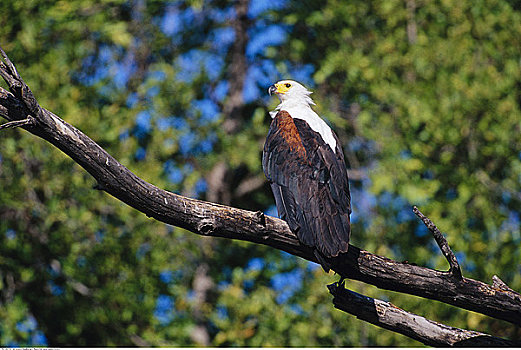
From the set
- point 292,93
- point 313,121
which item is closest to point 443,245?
point 313,121

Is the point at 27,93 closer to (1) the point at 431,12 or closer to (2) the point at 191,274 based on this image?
(2) the point at 191,274

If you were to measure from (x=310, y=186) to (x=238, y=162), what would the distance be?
5.89 m

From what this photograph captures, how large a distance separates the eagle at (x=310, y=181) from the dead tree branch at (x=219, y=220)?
9 cm

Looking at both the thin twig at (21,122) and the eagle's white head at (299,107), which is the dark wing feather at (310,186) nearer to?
the eagle's white head at (299,107)

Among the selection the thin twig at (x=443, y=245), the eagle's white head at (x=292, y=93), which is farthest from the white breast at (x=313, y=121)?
the thin twig at (x=443, y=245)

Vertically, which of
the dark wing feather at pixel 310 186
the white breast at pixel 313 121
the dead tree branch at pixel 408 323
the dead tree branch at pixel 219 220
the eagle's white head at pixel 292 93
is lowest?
the dead tree branch at pixel 408 323

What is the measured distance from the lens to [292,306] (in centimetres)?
934

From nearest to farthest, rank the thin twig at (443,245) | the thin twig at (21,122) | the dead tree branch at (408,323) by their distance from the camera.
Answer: the thin twig at (21,122) < the thin twig at (443,245) < the dead tree branch at (408,323)

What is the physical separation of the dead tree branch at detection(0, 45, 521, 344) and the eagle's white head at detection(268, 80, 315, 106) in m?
2.13

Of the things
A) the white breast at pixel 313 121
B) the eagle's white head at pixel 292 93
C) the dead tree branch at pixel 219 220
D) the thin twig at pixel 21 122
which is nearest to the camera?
the thin twig at pixel 21 122

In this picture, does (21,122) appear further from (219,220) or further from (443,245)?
(443,245)

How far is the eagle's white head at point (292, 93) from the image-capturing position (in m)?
5.79

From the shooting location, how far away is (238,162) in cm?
1030

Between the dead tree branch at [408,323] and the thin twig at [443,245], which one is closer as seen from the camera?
the thin twig at [443,245]
